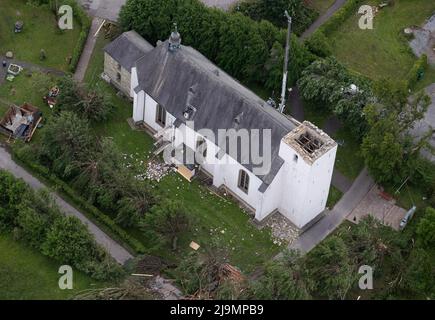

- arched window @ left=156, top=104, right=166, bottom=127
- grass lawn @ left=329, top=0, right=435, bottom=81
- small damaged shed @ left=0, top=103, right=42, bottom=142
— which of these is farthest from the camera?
grass lawn @ left=329, top=0, right=435, bottom=81

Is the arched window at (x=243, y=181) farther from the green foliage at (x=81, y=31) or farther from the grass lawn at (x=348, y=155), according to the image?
the green foliage at (x=81, y=31)

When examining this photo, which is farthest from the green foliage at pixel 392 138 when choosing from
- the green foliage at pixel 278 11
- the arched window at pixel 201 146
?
the green foliage at pixel 278 11

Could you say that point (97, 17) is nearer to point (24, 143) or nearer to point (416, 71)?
point (24, 143)

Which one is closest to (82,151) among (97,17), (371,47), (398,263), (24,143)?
(24,143)

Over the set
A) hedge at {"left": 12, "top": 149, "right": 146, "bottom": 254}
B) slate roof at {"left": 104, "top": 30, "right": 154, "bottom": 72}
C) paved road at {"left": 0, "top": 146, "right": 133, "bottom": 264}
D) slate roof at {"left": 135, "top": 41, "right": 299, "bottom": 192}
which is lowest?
paved road at {"left": 0, "top": 146, "right": 133, "bottom": 264}

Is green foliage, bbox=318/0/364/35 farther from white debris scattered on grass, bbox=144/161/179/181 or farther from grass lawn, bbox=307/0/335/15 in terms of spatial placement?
white debris scattered on grass, bbox=144/161/179/181

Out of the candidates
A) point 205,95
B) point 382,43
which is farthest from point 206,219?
point 382,43

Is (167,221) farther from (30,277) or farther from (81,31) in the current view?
(81,31)

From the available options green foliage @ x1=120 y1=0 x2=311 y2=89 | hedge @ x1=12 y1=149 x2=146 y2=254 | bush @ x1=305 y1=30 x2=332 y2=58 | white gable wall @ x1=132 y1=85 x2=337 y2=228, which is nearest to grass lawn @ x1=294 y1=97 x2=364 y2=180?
green foliage @ x1=120 y1=0 x2=311 y2=89
